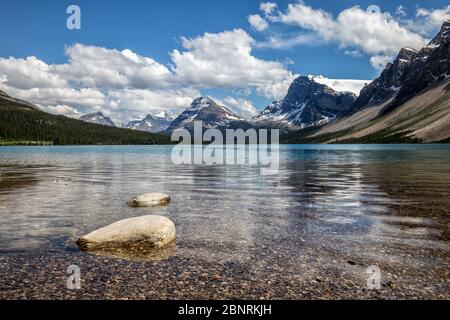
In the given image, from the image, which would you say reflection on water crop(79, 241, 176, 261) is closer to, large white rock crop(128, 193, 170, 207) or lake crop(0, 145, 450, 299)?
lake crop(0, 145, 450, 299)

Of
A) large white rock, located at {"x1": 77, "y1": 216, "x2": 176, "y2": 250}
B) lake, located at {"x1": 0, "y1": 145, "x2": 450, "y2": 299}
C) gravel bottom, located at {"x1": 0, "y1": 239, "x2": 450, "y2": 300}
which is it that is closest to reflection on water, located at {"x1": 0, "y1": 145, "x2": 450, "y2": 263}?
lake, located at {"x1": 0, "y1": 145, "x2": 450, "y2": 299}

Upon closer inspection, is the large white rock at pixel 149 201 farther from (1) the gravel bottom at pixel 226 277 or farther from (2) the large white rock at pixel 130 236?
(1) the gravel bottom at pixel 226 277

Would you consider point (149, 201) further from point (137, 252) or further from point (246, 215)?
point (137, 252)

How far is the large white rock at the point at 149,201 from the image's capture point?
1115 inches

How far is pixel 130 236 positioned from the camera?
1750 centimetres

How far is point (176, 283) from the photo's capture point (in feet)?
43.3

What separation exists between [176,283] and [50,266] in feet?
17.5

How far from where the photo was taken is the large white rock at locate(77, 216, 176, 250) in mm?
17297

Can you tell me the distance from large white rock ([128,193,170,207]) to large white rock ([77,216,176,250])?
9.93 m

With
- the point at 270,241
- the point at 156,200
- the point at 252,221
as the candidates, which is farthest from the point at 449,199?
the point at 156,200

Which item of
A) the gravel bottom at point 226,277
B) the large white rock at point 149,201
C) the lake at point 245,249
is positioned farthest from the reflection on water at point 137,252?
the large white rock at point 149,201

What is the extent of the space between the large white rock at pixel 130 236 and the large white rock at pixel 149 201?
9.93m

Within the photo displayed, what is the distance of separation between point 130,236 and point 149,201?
36.6 feet
